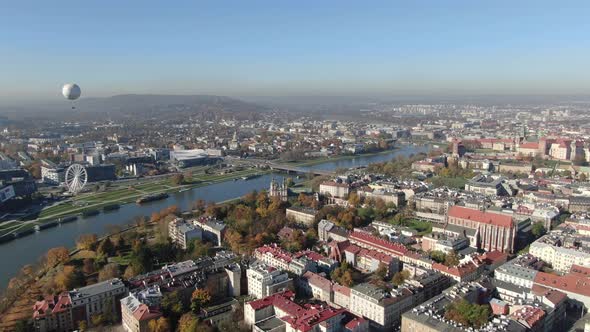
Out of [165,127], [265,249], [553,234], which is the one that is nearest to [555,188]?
[553,234]

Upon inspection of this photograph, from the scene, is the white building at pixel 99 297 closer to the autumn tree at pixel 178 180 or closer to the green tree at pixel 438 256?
the green tree at pixel 438 256

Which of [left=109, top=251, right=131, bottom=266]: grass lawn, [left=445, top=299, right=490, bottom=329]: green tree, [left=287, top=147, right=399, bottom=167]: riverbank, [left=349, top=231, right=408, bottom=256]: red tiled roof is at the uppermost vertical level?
[left=445, top=299, right=490, bottom=329]: green tree

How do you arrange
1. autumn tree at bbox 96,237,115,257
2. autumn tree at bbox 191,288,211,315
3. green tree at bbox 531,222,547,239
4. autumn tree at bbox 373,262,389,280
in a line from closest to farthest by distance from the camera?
autumn tree at bbox 191,288,211,315 → autumn tree at bbox 373,262,389,280 → autumn tree at bbox 96,237,115,257 → green tree at bbox 531,222,547,239

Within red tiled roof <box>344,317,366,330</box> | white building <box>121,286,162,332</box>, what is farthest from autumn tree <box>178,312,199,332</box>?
red tiled roof <box>344,317,366,330</box>

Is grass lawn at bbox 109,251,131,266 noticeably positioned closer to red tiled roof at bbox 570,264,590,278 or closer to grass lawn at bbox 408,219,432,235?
grass lawn at bbox 408,219,432,235

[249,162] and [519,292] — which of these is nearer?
[519,292]

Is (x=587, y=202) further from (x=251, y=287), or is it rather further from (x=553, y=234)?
(x=251, y=287)
